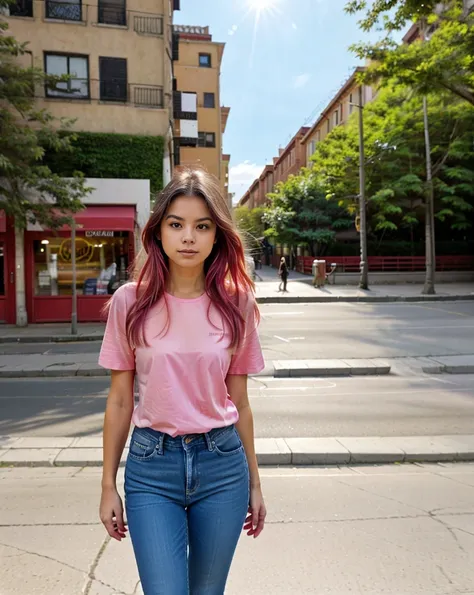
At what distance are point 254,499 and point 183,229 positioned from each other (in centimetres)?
107

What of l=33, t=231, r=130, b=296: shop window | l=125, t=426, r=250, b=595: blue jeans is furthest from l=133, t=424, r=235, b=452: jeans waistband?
l=33, t=231, r=130, b=296: shop window

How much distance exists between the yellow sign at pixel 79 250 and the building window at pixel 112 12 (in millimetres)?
7935

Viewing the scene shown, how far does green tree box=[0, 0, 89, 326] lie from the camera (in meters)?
14.4

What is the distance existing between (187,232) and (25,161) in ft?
48.4

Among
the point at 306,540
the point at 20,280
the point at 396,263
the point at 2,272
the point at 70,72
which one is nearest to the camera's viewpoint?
the point at 306,540

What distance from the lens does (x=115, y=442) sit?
1941mm

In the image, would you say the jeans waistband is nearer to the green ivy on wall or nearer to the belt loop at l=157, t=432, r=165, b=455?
the belt loop at l=157, t=432, r=165, b=455

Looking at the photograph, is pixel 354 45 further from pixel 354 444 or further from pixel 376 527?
pixel 376 527

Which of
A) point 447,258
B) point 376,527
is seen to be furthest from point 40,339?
point 447,258

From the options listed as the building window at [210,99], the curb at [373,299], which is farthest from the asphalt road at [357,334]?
the building window at [210,99]

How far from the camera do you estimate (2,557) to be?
3309mm

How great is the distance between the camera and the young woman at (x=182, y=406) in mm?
1800

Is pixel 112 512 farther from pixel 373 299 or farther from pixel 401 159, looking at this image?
pixel 401 159

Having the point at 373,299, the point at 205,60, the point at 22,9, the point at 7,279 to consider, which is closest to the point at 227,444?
the point at 7,279
